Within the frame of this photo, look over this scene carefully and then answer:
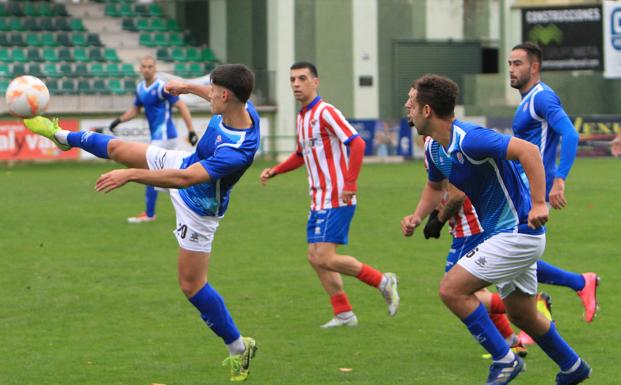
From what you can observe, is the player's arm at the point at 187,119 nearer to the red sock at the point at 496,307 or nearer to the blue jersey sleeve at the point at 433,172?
the red sock at the point at 496,307

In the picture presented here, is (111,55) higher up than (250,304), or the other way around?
(111,55)

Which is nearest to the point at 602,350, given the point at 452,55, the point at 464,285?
the point at 464,285

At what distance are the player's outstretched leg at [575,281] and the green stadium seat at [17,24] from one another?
28976 mm

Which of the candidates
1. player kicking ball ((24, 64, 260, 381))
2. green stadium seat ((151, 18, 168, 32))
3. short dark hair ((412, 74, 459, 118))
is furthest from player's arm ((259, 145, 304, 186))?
green stadium seat ((151, 18, 168, 32))

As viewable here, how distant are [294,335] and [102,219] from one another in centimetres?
861

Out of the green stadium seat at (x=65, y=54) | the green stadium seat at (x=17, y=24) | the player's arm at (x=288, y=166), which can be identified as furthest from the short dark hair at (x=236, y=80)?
the green stadium seat at (x=17, y=24)

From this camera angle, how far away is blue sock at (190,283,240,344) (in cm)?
756

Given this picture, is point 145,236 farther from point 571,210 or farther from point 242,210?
point 571,210

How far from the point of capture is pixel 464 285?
6.59m

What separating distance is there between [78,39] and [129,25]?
208 cm

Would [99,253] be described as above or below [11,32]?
below

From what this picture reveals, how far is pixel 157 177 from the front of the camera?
262 inches

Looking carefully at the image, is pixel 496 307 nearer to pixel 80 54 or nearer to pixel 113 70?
pixel 113 70

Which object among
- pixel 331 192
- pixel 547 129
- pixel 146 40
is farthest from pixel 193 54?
pixel 547 129
